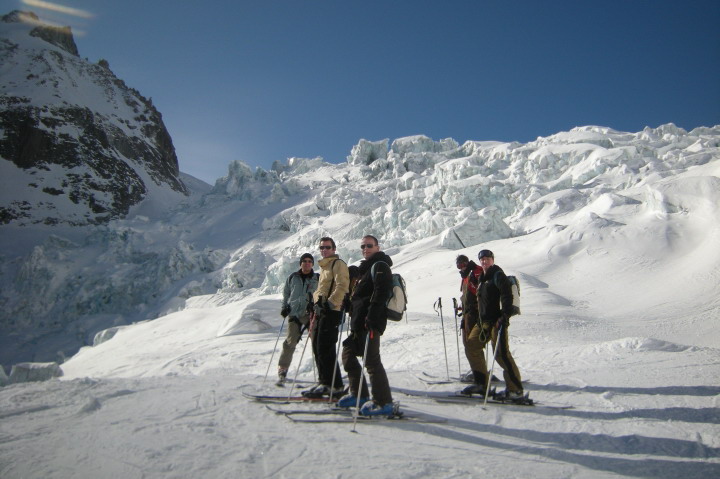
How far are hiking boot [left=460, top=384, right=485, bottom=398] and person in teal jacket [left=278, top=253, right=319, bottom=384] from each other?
2105 millimetres

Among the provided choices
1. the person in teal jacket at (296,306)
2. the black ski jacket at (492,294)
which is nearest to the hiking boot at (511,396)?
the black ski jacket at (492,294)

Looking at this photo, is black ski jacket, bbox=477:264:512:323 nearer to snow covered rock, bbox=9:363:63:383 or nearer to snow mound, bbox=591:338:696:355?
snow mound, bbox=591:338:696:355

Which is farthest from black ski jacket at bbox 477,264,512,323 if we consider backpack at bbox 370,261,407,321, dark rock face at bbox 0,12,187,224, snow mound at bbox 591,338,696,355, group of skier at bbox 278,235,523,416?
dark rock face at bbox 0,12,187,224

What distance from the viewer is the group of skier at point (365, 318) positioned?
3.75 metres

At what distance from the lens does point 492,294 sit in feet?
15.6

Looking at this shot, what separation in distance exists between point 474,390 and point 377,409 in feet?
5.11

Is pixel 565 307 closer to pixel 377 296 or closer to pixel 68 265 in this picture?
pixel 377 296

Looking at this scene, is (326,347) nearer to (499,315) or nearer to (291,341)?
(291,341)

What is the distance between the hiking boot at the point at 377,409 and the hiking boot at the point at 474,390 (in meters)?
1.33

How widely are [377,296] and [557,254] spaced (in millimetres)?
17299

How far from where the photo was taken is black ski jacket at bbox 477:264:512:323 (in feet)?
15.0

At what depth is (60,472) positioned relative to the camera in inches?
99.6

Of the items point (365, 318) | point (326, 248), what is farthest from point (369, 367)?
point (326, 248)

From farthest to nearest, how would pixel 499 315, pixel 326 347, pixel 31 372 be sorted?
1. pixel 31 372
2. pixel 499 315
3. pixel 326 347
